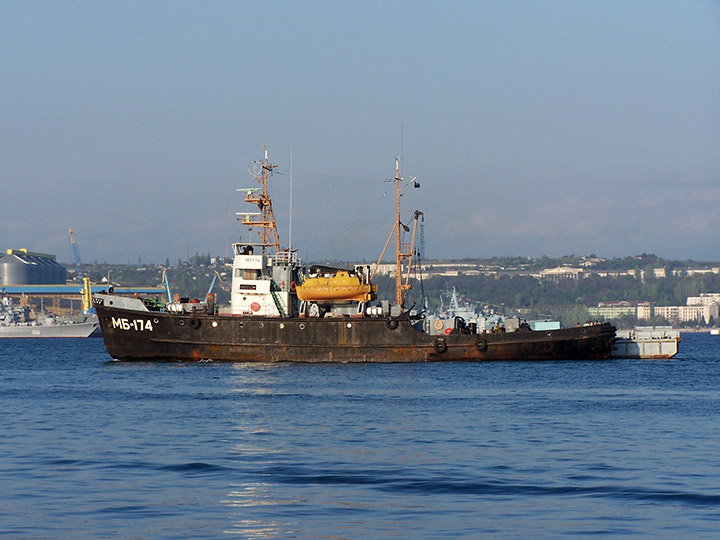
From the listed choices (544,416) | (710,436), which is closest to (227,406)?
(544,416)

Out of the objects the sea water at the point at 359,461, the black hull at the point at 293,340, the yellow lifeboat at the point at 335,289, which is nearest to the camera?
the sea water at the point at 359,461

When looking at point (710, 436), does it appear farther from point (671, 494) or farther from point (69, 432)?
point (69, 432)

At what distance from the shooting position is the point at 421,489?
25203 mm

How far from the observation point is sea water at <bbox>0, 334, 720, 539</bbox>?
2167 cm

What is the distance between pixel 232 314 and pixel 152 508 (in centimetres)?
4833

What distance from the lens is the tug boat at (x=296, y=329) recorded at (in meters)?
69.3

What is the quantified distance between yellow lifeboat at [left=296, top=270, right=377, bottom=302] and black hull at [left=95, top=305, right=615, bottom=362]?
1769 mm

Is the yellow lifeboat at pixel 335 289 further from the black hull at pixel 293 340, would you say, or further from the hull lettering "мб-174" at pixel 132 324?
the hull lettering "мб-174" at pixel 132 324

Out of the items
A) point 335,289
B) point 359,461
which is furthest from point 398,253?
point 359,461

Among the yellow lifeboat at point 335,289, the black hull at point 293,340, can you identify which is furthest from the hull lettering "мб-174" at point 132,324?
the yellow lifeboat at point 335,289

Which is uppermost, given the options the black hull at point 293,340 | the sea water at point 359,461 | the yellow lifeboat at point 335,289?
the yellow lifeboat at point 335,289

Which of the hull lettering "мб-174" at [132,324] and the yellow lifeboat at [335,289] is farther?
the hull lettering "мб-174" at [132,324]

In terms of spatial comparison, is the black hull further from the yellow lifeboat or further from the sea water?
the sea water

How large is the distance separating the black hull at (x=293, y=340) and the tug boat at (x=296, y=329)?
0.06 metres
